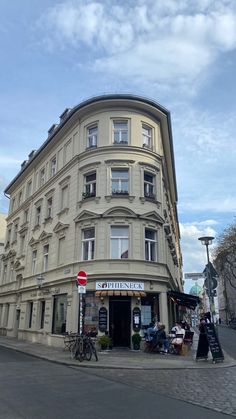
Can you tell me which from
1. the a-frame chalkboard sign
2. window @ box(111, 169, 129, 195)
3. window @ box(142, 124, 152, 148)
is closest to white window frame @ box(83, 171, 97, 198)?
window @ box(111, 169, 129, 195)

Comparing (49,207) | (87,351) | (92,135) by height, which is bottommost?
(87,351)

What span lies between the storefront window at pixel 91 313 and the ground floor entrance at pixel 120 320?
77 cm

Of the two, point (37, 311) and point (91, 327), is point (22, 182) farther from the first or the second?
point (91, 327)

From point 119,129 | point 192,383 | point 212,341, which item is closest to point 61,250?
point 119,129

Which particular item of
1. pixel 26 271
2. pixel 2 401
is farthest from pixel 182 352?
pixel 26 271

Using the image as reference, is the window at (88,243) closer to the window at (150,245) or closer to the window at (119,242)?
the window at (119,242)

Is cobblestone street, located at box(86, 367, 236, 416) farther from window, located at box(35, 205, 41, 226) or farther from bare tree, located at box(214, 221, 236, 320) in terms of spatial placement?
bare tree, located at box(214, 221, 236, 320)

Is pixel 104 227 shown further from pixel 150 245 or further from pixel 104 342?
pixel 104 342

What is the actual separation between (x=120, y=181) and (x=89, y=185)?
Answer: 2042mm

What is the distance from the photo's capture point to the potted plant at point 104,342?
17672 millimetres

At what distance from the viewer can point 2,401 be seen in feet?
24.3

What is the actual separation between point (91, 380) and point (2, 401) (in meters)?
3.42

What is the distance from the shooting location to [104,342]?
58.0 feet

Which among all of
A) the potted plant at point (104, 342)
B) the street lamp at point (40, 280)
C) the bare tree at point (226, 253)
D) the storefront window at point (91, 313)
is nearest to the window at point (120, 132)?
the storefront window at point (91, 313)
